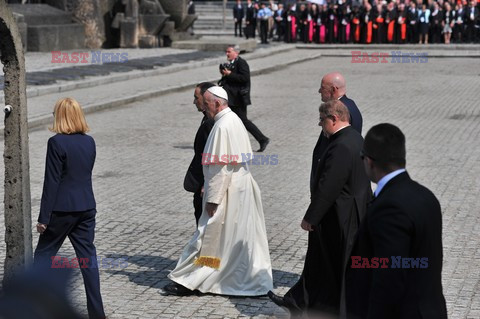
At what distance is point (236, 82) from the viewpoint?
14.6 metres

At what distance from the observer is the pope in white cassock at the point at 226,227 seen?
7.86 m

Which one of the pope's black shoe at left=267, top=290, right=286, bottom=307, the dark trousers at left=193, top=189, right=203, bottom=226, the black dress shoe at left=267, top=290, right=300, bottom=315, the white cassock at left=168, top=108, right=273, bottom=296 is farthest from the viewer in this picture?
the dark trousers at left=193, top=189, right=203, bottom=226

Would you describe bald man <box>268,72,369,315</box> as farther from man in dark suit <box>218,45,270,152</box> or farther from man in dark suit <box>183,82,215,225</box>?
man in dark suit <box>218,45,270,152</box>

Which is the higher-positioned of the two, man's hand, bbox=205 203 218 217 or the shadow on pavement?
man's hand, bbox=205 203 218 217

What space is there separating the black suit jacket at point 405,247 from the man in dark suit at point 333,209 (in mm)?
2067

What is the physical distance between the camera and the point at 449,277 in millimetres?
8477

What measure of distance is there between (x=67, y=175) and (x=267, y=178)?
20.6 feet

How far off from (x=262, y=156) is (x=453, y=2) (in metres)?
29.9

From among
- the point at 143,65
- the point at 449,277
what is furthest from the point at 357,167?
the point at 143,65

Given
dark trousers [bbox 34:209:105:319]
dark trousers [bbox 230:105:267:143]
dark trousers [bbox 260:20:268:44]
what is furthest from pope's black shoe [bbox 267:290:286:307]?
dark trousers [bbox 260:20:268:44]

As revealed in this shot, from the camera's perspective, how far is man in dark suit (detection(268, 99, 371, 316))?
6820 mm

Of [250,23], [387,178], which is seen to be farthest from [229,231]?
[250,23]

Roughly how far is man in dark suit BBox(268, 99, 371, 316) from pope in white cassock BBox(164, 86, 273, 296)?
85 centimetres

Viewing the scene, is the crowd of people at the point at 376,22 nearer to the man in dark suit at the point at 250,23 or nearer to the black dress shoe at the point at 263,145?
the man in dark suit at the point at 250,23
